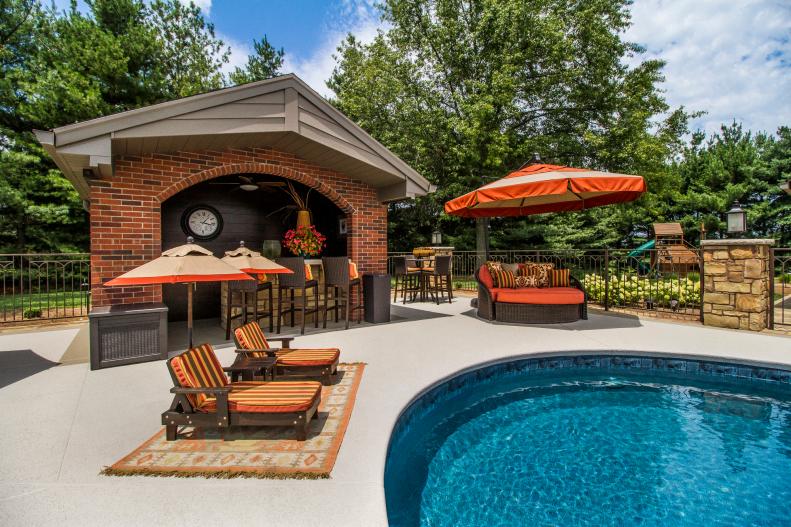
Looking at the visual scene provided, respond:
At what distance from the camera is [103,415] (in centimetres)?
290

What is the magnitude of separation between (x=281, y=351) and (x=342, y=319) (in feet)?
10.8

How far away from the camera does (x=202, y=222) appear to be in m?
7.29

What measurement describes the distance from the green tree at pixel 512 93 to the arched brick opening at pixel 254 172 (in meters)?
7.99

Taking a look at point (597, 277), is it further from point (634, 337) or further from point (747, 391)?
point (747, 391)

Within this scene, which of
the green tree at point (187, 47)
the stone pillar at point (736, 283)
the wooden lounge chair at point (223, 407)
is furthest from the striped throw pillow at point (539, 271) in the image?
the green tree at point (187, 47)

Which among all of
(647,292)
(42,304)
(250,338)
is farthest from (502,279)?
(42,304)

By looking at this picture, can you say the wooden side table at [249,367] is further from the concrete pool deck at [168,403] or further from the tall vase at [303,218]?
the tall vase at [303,218]

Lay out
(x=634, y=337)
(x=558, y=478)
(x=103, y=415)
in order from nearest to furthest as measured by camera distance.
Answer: (x=558, y=478) → (x=103, y=415) → (x=634, y=337)

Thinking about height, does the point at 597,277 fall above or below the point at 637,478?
above

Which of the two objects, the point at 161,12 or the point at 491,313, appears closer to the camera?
the point at 491,313

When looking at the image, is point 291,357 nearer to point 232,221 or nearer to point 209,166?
point 209,166

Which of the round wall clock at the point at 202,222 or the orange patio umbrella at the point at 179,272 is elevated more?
the round wall clock at the point at 202,222

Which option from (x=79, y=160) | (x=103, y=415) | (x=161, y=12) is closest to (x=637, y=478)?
(x=103, y=415)

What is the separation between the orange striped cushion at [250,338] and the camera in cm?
342
